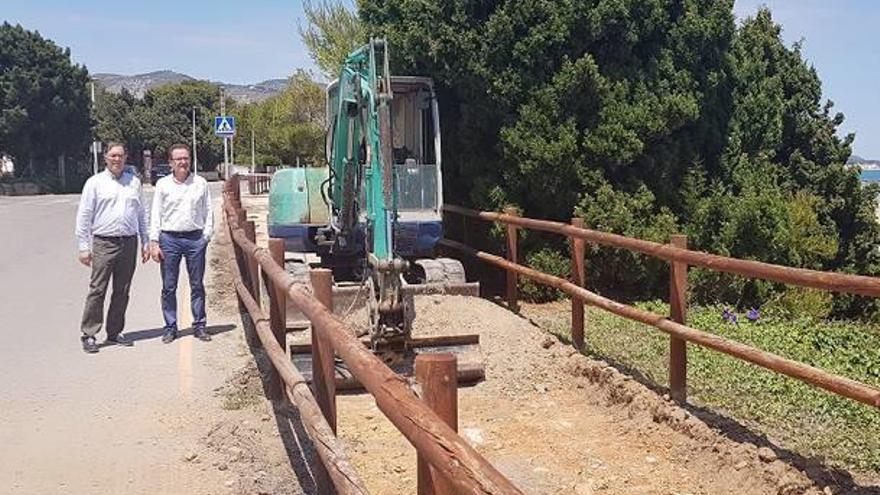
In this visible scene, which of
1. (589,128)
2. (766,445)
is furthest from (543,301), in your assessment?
(766,445)

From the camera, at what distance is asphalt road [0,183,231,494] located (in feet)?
18.4

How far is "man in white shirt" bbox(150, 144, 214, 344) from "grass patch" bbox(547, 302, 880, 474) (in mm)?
3711

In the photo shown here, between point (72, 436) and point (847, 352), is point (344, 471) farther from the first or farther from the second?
point (847, 352)

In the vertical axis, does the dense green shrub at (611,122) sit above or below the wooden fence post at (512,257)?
above

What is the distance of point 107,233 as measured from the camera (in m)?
8.45

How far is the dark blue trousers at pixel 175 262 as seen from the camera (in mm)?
8805

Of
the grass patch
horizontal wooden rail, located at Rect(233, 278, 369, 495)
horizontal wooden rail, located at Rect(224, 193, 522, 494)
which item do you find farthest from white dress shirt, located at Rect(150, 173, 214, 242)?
horizontal wooden rail, located at Rect(224, 193, 522, 494)

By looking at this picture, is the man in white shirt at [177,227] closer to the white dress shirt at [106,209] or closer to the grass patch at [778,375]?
the white dress shirt at [106,209]

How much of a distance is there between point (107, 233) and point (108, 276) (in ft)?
1.26

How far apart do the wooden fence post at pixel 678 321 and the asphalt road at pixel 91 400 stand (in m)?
3.46

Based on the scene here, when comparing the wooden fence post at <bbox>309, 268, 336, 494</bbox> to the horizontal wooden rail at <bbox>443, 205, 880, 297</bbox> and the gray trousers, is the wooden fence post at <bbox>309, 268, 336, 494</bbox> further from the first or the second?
the gray trousers

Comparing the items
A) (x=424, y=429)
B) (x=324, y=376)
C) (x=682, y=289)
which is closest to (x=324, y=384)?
(x=324, y=376)

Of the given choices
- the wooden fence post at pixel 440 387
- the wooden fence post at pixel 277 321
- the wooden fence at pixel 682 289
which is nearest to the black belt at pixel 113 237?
the wooden fence post at pixel 277 321

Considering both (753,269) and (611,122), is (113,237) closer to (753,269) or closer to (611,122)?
(753,269)
